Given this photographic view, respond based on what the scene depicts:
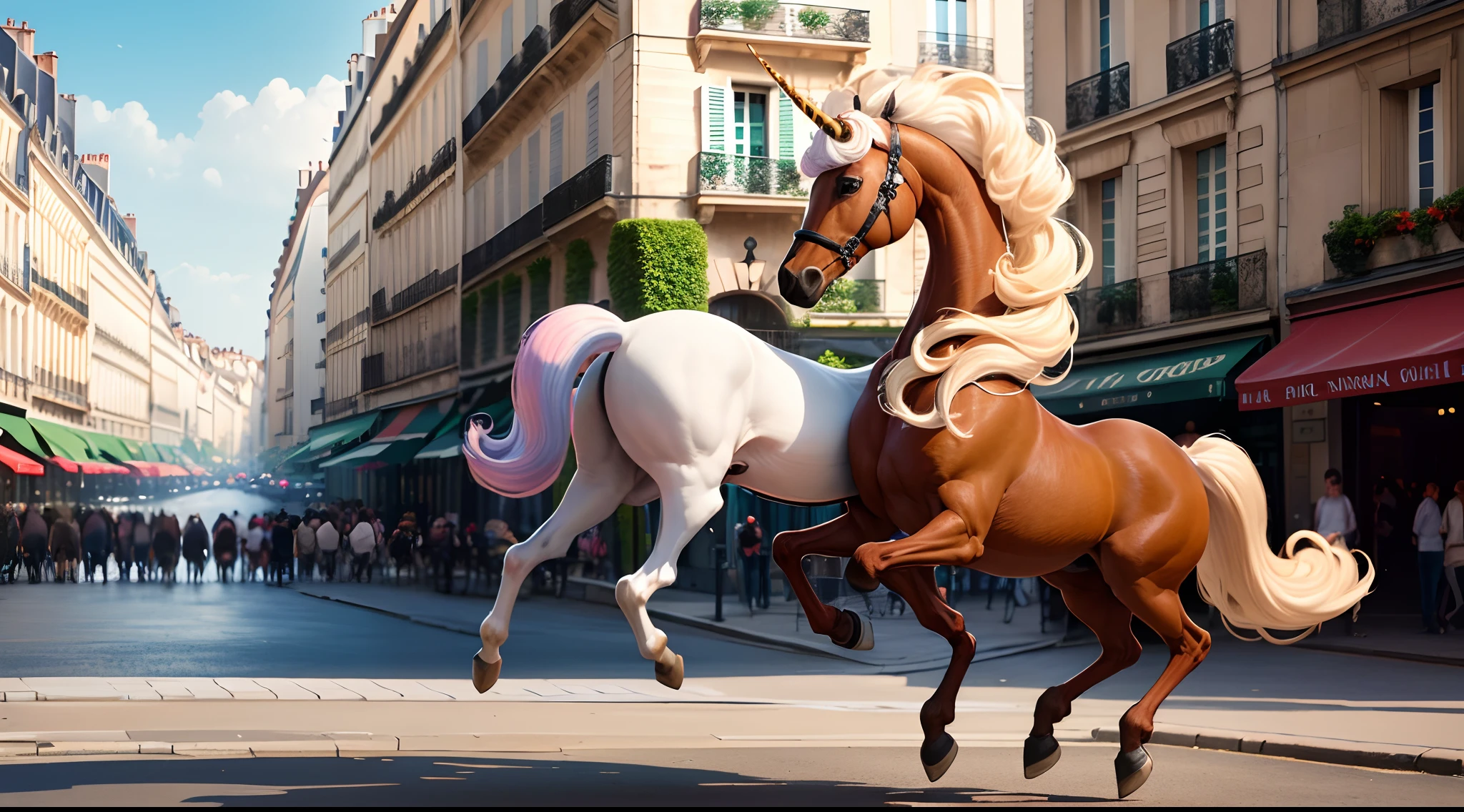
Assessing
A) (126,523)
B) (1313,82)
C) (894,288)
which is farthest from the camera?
(126,523)

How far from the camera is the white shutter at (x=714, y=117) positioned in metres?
28.6

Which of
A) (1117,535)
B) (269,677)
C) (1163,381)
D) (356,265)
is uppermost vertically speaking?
(356,265)

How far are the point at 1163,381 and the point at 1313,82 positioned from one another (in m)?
4.29

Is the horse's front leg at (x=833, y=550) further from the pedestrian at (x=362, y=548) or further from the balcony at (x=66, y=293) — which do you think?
the balcony at (x=66, y=293)

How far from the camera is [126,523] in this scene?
3381cm

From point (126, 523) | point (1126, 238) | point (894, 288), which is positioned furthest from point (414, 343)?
point (1126, 238)

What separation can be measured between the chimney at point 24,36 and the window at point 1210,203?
47.0 m

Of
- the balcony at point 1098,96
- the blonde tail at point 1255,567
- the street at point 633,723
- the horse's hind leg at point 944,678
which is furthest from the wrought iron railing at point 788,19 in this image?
the horse's hind leg at point 944,678

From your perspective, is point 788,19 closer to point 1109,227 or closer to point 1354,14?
point 1109,227

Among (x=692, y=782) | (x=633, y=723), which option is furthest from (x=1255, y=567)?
(x=633, y=723)

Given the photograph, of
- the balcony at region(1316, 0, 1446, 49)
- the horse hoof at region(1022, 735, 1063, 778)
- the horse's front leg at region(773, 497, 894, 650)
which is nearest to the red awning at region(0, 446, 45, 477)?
the balcony at region(1316, 0, 1446, 49)

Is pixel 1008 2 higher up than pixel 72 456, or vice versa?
pixel 1008 2

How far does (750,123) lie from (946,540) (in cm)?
→ 2445

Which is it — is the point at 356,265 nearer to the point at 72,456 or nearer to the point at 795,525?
the point at 72,456
